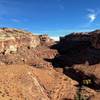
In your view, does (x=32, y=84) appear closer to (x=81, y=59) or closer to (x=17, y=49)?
(x=17, y=49)

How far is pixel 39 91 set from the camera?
72875mm

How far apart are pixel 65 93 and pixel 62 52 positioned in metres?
65.9

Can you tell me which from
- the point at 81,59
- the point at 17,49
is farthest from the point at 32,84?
the point at 81,59

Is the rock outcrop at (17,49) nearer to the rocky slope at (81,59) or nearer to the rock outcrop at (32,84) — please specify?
the rocky slope at (81,59)

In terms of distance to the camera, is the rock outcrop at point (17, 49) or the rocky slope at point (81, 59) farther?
the rock outcrop at point (17, 49)

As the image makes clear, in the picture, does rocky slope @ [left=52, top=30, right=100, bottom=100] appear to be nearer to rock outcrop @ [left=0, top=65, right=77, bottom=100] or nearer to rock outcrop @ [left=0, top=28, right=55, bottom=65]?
rock outcrop @ [left=0, top=65, right=77, bottom=100]

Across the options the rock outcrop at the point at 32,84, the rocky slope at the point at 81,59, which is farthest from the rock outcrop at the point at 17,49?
the rock outcrop at the point at 32,84

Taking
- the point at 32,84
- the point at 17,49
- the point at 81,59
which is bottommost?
the point at 32,84

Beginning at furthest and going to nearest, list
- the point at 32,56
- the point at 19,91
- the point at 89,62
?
1. the point at 32,56
2. the point at 89,62
3. the point at 19,91

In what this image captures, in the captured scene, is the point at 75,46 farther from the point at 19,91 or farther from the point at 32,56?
the point at 19,91

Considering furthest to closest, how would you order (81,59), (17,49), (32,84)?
(81,59) → (17,49) → (32,84)

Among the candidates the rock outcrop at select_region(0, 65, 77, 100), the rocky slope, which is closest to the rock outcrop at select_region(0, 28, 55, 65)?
the rocky slope

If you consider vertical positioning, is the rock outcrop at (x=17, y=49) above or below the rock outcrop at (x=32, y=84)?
above

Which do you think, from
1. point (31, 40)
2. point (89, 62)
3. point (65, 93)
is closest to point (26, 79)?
point (65, 93)
